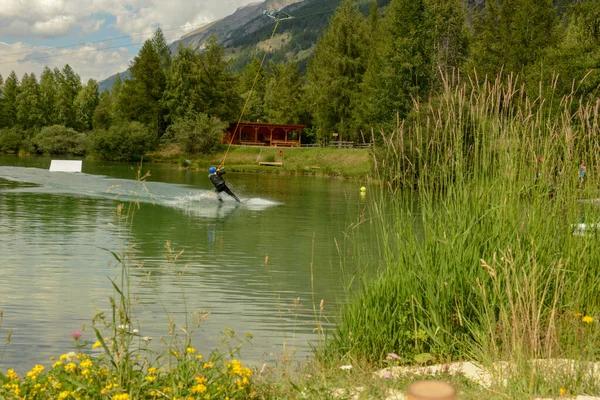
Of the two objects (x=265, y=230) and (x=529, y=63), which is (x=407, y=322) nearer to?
(x=265, y=230)

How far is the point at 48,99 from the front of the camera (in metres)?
101

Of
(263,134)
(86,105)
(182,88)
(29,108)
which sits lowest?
(263,134)

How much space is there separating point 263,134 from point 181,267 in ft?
237

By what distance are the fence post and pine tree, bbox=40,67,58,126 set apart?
332ft

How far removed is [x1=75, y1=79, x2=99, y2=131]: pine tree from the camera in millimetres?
108000

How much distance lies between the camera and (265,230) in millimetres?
20719

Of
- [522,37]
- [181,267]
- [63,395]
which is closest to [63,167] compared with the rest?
[522,37]

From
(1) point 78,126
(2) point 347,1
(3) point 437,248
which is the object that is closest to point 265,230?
(3) point 437,248

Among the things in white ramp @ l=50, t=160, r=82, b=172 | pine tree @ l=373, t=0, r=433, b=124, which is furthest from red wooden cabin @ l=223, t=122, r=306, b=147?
white ramp @ l=50, t=160, r=82, b=172

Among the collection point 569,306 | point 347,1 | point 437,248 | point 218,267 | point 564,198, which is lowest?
point 218,267

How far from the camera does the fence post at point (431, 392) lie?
2.05m

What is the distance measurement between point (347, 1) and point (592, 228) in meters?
71.1

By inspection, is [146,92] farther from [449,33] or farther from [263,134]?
[449,33]

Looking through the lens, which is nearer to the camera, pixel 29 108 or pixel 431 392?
pixel 431 392
